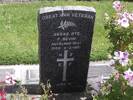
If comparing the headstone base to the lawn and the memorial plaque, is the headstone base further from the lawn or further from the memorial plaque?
the lawn

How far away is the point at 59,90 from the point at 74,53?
1.82 ft

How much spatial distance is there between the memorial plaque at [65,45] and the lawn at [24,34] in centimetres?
138

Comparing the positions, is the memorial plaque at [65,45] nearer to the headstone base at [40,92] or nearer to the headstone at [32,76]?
the headstone base at [40,92]

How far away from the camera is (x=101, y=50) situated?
28.7 ft

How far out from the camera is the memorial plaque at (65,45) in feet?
21.3

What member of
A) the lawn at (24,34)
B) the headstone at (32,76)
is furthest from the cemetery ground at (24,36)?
the headstone at (32,76)

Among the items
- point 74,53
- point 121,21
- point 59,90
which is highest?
point 121,21

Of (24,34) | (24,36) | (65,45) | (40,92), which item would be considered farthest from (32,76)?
(24,34)

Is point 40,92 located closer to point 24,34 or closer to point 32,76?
point 32,76

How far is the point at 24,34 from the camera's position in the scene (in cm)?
939

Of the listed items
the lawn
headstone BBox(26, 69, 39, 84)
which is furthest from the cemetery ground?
headstone BBox(26, 69, 39, 84)

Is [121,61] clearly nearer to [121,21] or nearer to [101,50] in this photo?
[121,21]

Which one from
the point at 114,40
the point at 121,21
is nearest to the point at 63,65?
the point at 114,40

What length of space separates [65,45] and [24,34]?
2821mm
